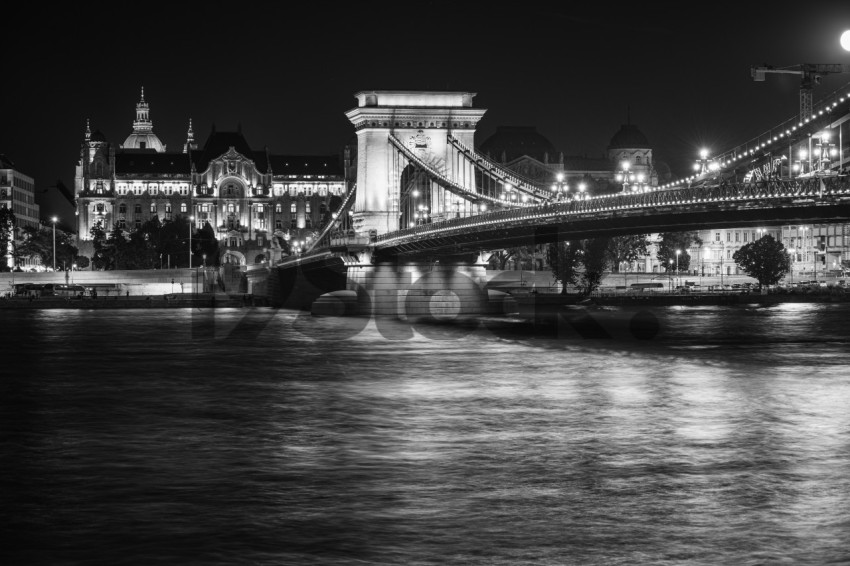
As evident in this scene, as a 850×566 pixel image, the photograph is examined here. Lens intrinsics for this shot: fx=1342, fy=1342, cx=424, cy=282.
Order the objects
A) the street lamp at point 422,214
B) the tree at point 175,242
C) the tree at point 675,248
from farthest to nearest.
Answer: the tree at point 175,242 < the tree at point 675,248 < the street lamp at point 422,214

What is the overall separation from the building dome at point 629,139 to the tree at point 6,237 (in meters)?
71.7

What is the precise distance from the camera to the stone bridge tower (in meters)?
72.3

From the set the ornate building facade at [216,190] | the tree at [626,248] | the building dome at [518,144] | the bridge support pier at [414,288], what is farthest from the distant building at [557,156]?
the bridge support pier at [414,288]

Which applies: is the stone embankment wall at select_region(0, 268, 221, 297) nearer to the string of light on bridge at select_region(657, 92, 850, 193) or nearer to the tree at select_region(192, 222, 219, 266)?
the tree at select_region(192, 222, 219, 266)

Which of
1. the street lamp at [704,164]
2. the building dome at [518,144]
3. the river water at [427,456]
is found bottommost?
the river water at [427,456]

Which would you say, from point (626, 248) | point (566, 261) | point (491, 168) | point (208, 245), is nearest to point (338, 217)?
point (491, 168)

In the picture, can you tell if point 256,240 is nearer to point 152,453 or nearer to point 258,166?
point 258,166

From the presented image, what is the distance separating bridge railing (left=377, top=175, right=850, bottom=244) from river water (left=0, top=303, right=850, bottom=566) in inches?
194

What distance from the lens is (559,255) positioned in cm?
10475

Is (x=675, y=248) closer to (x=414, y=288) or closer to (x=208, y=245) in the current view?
(x=208, y=245)

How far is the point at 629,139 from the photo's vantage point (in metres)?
164

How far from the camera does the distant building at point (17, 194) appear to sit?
15312 cm

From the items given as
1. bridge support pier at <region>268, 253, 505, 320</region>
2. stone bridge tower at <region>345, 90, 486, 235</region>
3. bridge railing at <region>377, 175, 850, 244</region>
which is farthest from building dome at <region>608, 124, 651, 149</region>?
bridge railing at <region>377, 175, 850, 244</region>

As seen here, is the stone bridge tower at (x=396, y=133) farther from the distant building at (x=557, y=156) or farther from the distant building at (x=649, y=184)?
the distant building at (x=557, y=156)
